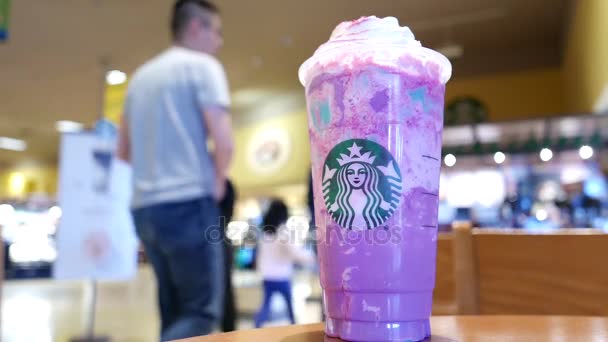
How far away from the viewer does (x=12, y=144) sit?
1239 centimetres

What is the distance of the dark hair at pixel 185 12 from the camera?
1730 millimetres

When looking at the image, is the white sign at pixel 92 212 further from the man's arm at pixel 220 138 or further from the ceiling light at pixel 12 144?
the ceiling light at pixel 12 144

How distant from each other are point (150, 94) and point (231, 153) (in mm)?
320

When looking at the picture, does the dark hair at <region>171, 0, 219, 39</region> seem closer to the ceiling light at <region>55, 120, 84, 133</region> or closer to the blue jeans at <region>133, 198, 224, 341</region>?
the blue jeans at <region>133, 198, 224, 341</region>

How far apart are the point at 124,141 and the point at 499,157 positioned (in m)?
4.76

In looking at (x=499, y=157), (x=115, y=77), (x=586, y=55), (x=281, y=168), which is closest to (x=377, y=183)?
(x=586, y=55)

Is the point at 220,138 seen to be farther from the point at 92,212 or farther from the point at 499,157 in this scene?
the point at 499,157

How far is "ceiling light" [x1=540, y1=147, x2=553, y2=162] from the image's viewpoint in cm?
539

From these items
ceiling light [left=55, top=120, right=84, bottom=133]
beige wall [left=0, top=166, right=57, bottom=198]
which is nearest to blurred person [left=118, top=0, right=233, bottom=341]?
ceiling light [left=55, top=120, right=84, bottom=133]

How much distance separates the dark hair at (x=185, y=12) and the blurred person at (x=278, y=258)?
2565mm

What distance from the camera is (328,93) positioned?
61 centimetres

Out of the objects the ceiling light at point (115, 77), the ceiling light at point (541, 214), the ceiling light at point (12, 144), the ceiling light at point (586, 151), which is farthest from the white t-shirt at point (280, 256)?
the ceiling light at point (12, 144)

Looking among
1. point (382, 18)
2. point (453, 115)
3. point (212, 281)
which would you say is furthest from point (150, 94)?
point (453, 115)

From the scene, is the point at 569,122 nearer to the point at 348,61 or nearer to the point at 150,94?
the point at 150,94
